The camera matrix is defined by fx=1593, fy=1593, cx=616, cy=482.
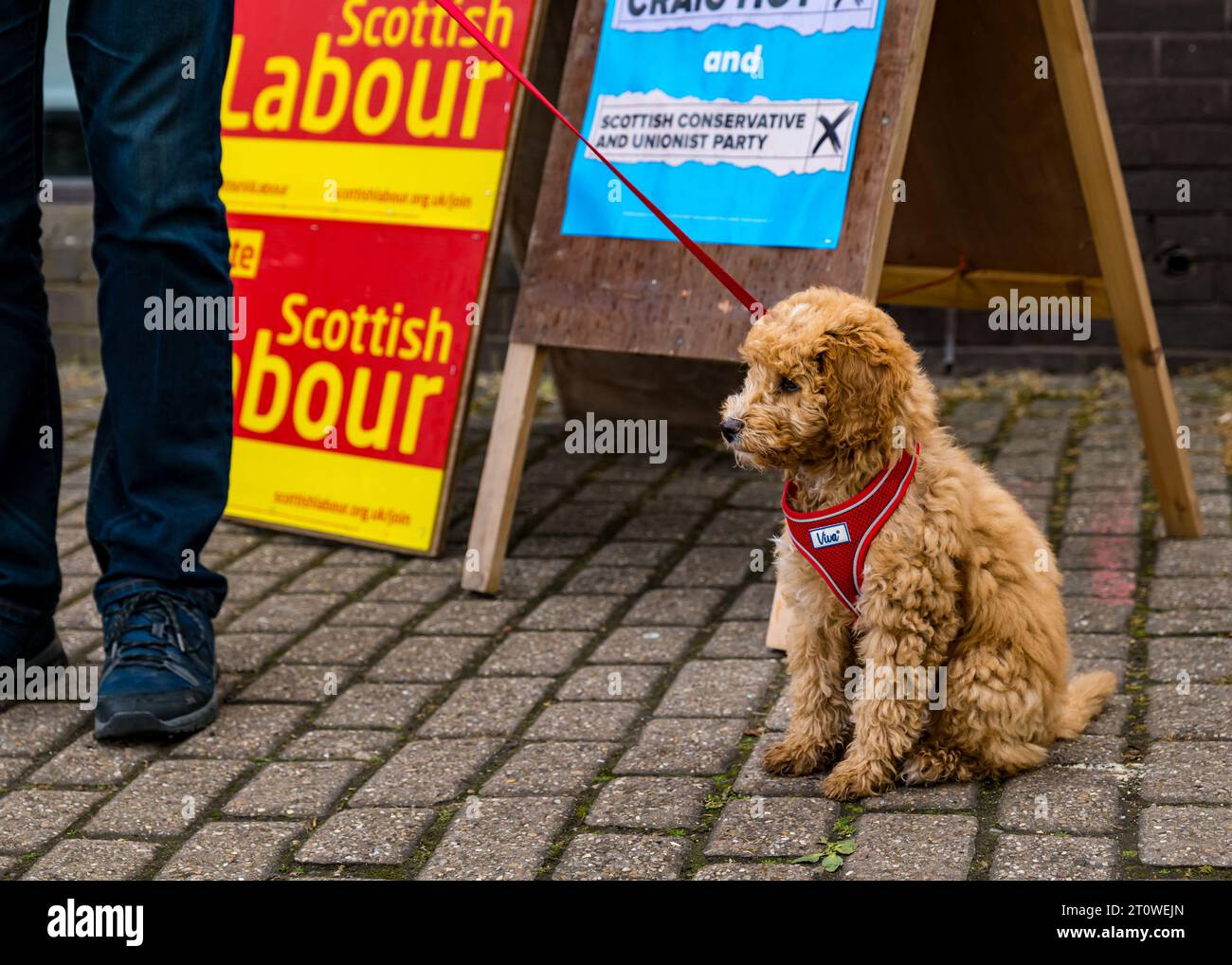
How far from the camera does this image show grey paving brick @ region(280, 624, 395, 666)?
3.93 metres

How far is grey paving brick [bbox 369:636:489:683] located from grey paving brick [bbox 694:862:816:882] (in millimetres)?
1213

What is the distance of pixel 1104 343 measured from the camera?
6.89 metres

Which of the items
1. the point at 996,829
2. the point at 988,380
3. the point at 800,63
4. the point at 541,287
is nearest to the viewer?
the point at 996,829

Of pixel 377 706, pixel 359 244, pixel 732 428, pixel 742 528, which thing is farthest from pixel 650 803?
pixel 359 244

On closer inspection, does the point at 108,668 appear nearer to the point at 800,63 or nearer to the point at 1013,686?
the point at 1013,686

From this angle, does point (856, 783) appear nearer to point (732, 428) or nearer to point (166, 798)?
point (732, 428)

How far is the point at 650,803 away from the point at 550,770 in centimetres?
28

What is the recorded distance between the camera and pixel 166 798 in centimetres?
312

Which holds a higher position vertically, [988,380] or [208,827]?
[988,380]

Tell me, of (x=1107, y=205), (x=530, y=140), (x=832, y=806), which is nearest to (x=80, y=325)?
(x=530, y=140)

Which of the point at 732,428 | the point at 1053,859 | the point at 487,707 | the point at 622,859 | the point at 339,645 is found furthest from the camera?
the point at 339,645

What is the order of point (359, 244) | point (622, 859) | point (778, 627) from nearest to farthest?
1. point (622, 859)
2. point (778, 627)
3. point (359, 244)

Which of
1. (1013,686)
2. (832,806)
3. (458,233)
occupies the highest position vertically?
(458,233)

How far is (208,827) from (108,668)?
2.23 feet
